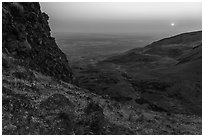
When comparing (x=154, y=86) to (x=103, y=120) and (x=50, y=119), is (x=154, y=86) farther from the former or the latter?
(x=50, y=119)

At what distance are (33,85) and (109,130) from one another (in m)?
13.0

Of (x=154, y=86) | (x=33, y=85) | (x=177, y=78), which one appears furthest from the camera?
(x=177, y=78)

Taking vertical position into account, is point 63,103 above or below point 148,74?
above

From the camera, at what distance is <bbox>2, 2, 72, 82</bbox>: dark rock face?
54.2 meters

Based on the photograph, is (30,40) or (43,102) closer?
(43,102)

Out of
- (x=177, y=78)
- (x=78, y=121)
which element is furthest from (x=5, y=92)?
(x=177, y=78)

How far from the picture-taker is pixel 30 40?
6131cm

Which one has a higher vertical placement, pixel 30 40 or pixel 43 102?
pixel 30 40

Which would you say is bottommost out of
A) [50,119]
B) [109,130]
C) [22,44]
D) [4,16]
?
[109,130]

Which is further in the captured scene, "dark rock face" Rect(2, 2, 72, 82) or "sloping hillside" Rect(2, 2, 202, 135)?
"dark rock face" Rect(2, 2, 72, 82)

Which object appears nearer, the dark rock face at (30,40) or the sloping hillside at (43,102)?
the sloping hillside at (43,102)

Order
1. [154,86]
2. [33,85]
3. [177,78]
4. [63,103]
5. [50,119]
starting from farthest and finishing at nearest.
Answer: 1. [177,78]
2. [154,86]
3. [33,85]
4. [63,103]
5. [50,119]

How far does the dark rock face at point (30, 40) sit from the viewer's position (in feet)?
178

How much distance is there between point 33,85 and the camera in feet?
128
